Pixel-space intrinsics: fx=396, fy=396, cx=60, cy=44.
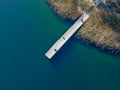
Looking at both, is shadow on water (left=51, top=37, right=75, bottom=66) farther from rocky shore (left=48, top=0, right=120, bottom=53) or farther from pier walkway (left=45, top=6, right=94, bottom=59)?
rocky shore (left=48, top=0, right=120, bottom=53)

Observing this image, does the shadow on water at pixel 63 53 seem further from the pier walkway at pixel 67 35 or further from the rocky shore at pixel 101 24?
the rocky shore at pixel 101 24

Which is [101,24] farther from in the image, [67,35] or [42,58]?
[42,58]

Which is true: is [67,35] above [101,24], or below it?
below

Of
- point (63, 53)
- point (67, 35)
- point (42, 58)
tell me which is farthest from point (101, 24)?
point (42, 58)

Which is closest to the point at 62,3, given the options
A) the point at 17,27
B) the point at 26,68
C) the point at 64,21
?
the point at 64,21

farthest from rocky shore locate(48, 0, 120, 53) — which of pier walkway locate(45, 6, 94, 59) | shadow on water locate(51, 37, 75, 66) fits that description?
shadow on water locate(51, 37, 75, 66)
